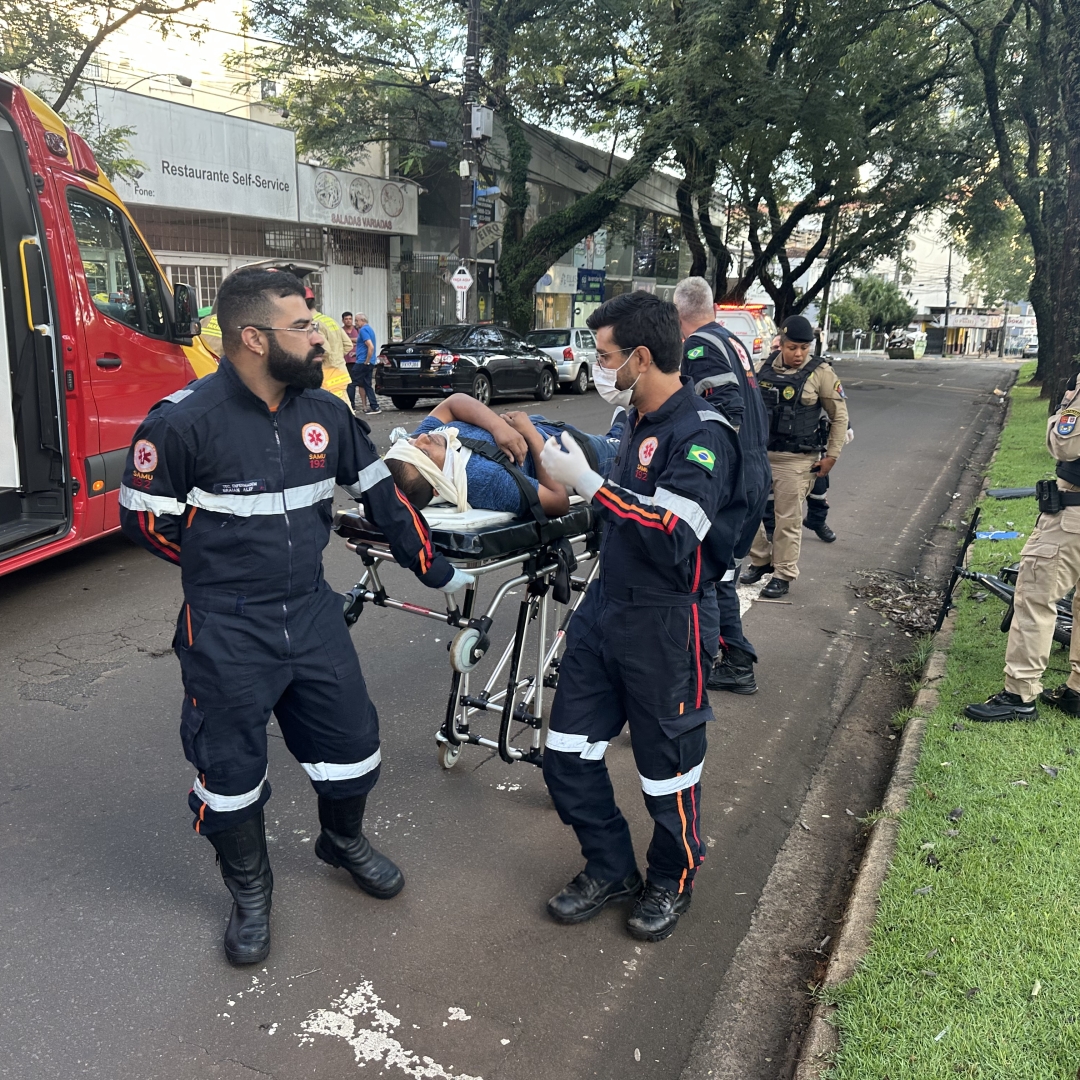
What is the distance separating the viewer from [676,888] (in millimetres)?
3062

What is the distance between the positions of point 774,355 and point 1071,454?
2987 mm

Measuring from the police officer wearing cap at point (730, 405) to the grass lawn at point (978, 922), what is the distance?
3.44 feet

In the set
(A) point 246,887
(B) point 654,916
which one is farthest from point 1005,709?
(A) point 246,887

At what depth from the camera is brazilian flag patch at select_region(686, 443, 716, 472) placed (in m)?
2.68

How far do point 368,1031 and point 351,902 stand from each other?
0.61 m

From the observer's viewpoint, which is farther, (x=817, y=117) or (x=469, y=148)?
(x=817, y=117)

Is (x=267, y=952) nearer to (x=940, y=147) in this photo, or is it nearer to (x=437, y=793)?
(x=437, y=793)

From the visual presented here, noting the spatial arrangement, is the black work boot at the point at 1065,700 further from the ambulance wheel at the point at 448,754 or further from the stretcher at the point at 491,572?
the ambulance wheel at the point at 448,754

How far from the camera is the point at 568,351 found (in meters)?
20.3

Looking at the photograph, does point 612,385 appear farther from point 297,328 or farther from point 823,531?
point 823,531

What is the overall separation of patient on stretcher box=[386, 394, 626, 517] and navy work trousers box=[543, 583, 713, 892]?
2.49 feet

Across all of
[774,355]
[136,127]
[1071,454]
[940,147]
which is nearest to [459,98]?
[136,127]

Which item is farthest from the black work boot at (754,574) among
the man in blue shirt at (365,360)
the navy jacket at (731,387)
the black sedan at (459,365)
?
the man in blue shirt at (365,360)

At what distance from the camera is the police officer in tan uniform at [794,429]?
6492mm
